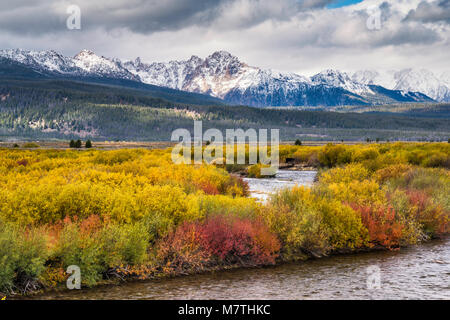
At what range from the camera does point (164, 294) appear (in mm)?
14406

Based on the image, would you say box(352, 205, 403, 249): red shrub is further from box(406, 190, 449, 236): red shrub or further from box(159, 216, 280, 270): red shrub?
box(159, 216, 280, 270): red shrub

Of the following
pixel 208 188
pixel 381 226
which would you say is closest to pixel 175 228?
pixel 381 226

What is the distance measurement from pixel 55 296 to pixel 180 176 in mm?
16621

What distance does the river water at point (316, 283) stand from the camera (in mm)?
14344

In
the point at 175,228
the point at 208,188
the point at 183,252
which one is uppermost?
the point at 208,188

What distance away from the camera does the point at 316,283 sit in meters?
15.6

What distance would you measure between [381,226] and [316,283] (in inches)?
241

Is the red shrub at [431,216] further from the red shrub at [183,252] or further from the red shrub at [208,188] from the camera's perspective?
the red shrub at [208,188]

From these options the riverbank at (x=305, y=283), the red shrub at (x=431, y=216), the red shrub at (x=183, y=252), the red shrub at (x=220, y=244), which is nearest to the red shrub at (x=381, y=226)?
the riverbank at (x=305, y=283)

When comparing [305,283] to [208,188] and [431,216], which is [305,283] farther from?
[208,188]

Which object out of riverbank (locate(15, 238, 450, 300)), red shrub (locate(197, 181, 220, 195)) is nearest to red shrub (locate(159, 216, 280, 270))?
riverbank (locate(15, 238, 450, 300))

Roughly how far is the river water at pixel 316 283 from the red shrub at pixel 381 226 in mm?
1431
